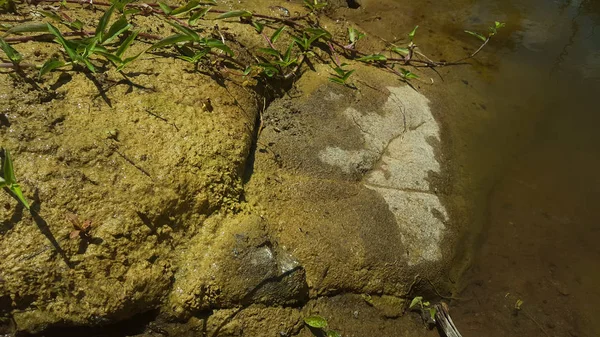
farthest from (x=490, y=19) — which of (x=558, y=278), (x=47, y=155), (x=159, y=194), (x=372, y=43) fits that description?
(x=47, y=155)

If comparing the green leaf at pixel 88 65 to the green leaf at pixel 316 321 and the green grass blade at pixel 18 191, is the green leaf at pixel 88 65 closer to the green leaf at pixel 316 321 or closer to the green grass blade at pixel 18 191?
the green grass blade at pixel 18 191

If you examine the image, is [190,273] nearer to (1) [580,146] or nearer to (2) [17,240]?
(2) [17,240]

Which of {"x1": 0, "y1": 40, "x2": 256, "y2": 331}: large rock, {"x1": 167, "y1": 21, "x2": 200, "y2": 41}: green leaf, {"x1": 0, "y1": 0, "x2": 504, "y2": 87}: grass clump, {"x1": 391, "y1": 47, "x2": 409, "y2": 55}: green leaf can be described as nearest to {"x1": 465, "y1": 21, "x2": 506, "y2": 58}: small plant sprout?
{"x1": 0, "y1": 0, "x2": 504, "y2": 87}: grass clump

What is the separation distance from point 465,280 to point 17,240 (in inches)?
98.1

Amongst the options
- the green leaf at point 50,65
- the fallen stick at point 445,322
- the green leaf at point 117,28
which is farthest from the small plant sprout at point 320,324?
the green leaf at point 117,28

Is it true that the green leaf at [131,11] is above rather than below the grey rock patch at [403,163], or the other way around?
above

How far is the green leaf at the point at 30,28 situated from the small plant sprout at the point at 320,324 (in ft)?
6.69

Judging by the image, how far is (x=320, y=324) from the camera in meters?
2.28

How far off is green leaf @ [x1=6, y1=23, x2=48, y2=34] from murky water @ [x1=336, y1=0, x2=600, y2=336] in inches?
107

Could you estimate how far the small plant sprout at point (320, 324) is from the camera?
2279mm

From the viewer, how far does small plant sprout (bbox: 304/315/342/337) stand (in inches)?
89.7

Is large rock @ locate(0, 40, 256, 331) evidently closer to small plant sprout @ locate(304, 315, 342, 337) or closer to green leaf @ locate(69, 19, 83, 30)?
green leaf @ locate(69, 19, 83, 30)

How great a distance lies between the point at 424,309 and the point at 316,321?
2.42ft

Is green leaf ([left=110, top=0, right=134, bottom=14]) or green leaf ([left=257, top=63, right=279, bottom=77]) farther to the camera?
green leaf ([left=257, top=63, right=279, bottom=77])
